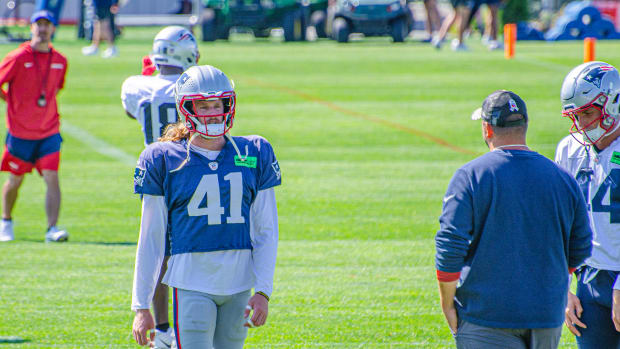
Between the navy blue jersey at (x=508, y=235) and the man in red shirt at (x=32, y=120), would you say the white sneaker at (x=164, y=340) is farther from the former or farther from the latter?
the man in red shirt at (x=32, y=120)

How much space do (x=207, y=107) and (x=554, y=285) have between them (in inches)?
67.1

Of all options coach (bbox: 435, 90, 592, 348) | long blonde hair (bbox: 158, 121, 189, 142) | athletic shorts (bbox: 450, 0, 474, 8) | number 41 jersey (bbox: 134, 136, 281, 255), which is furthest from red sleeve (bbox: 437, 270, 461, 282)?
athletic shorts (bbox: 450, 0, 474, 8)

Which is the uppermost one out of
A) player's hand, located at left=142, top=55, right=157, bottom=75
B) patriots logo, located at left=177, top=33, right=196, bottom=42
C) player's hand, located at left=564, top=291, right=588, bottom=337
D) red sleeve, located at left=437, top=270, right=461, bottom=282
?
patriots logo, located at left=177, top=33, right=196, bottom=42

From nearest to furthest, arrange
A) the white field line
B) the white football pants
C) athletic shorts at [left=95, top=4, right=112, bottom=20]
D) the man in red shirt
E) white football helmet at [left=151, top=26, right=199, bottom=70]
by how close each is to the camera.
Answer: the white football pants
white football helmet at [left=151, top=26, right=199, bottom=70]
the man in red shirt
the white field line
athletic shorts at [left=95, top=4, right=112, bottom=20]

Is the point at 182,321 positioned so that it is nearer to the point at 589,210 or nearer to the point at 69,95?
the point at 589,210

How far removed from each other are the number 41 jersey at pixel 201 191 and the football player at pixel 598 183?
1553 millimetres

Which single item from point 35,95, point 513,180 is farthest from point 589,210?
point 35,95

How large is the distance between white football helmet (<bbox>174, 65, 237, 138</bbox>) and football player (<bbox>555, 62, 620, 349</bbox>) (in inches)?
62.6

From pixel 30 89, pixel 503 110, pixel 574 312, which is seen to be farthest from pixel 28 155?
pixel 503 110

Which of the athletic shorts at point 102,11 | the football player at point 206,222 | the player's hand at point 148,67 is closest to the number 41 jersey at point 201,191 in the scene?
the football player at point 206,222

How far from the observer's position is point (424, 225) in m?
9.52

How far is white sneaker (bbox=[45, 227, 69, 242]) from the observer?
8961 mm

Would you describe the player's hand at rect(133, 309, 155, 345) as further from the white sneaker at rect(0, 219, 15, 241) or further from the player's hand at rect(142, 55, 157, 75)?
the white sneaker at rect(0, 219, 15, 241)

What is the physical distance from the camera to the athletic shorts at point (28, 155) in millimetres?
9109
